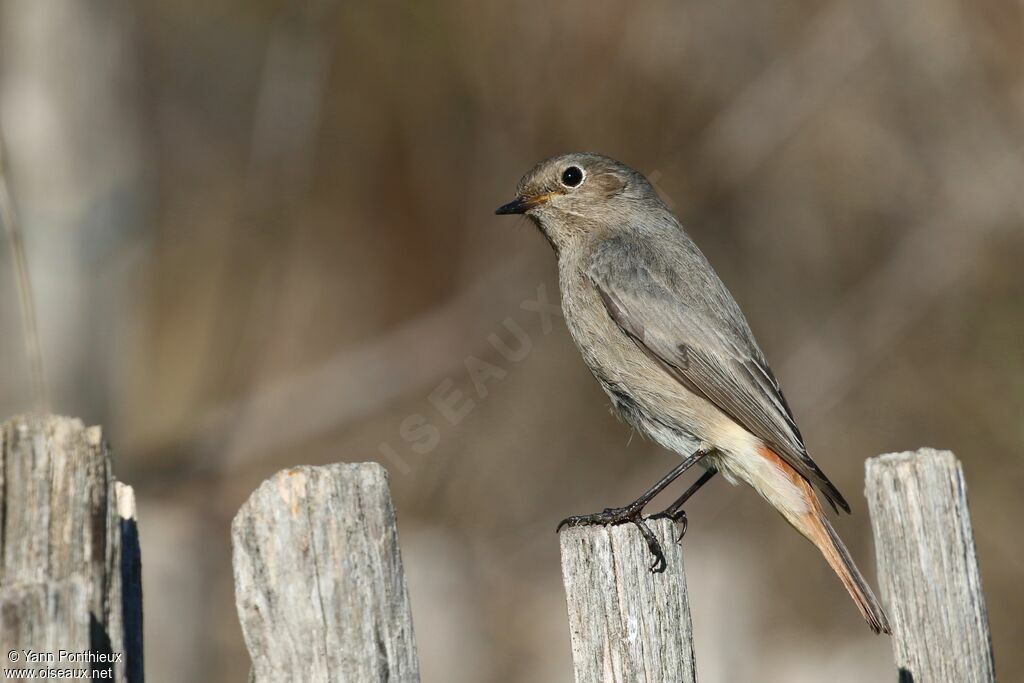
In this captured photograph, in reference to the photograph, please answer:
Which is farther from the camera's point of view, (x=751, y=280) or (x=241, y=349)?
(x=751, y=280)

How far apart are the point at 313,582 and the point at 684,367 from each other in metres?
2.37

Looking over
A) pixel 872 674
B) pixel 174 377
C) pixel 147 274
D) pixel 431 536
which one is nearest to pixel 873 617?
pixel 872 674

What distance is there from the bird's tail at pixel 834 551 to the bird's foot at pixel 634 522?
2.28ft

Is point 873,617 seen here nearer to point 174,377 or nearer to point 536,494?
point 536,494

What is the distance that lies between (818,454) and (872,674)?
200cm

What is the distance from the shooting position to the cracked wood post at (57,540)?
2.12 m

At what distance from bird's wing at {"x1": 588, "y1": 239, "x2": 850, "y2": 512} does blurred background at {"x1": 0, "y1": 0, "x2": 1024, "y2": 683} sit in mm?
2003

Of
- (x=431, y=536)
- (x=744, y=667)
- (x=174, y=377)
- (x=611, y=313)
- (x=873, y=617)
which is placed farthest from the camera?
(x=174, y=377)

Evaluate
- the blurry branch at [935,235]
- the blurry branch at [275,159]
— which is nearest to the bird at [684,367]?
the blurry branch at [275,159]

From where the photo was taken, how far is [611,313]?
14.8 ft

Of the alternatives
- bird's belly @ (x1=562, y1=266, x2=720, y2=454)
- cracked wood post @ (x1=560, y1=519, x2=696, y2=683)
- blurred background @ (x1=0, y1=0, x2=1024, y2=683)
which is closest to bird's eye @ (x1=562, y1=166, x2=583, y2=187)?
bird's belly @ (x1=562, y1=266, x2=720, y2=454)

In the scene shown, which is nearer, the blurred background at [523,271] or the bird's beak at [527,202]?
the bird's beak at [527,202]

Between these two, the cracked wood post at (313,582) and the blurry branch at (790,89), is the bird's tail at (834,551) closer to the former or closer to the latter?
the cracked wood post at (313,582)

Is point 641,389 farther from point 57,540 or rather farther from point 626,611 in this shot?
point 57,540
